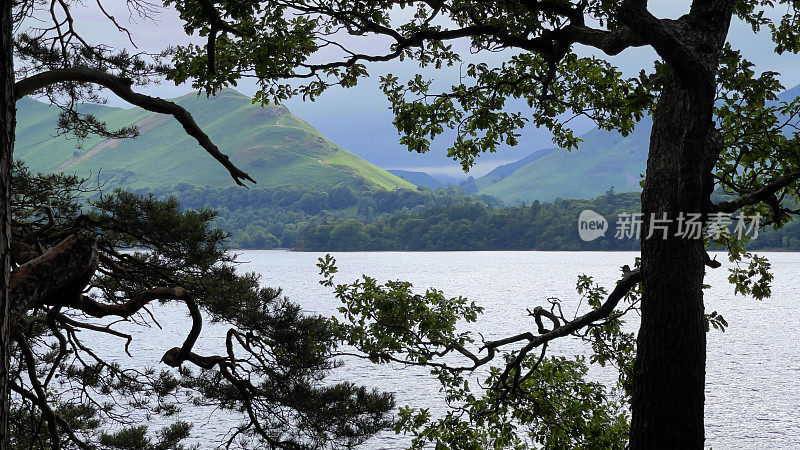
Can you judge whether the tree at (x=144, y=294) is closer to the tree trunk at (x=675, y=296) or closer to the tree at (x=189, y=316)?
the tree at (x=189, y=316)

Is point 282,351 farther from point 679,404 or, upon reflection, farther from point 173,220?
point 679,404

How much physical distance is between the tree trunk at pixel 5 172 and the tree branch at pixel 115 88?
0.78 feet

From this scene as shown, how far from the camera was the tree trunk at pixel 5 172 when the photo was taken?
2934mm

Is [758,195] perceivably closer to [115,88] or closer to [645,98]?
[645,98]

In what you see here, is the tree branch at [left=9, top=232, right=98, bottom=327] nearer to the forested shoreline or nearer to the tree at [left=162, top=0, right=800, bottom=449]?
the tree at [left=162, top=0, right=800, bottom=449]

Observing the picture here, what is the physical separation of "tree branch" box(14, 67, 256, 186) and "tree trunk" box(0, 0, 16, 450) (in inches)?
9.3

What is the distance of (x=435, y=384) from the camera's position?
2930 centimetres

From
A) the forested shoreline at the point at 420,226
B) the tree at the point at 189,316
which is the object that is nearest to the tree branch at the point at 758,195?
the tree at the point at 189,316

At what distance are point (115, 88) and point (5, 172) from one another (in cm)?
103

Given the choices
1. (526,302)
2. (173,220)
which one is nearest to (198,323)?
(173,220)

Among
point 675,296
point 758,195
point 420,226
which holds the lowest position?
point 675,296

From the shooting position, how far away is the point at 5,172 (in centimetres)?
298

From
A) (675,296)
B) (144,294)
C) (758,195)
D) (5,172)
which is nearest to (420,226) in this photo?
(758,195)

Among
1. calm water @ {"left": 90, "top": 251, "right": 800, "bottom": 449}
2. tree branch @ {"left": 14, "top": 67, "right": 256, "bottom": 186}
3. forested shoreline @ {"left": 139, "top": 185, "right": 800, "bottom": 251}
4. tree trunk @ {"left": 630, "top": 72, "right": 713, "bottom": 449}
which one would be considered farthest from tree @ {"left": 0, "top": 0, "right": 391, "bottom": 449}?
forested shoreline @ {"left": 139, "top": 185, "right": 800, "bottom": 251}
